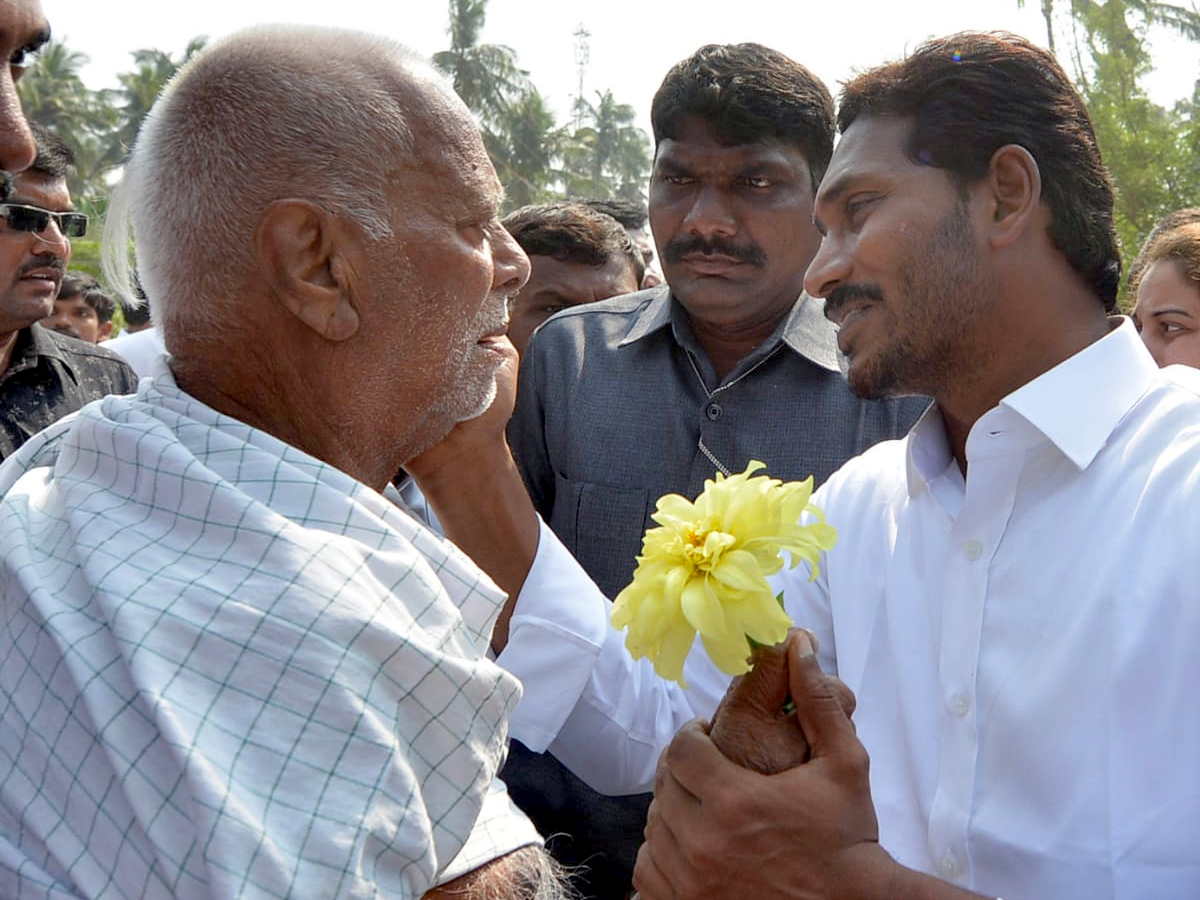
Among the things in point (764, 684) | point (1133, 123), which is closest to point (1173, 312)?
point (764, 684)

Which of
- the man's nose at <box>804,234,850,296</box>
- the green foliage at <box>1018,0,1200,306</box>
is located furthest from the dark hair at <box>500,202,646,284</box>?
the green foliage at <box>1018,0,1200,306</box>

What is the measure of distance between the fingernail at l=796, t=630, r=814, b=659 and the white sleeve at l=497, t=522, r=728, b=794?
0.78m

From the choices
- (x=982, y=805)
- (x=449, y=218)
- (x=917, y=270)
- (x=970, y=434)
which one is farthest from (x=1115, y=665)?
(x=449, y=218)

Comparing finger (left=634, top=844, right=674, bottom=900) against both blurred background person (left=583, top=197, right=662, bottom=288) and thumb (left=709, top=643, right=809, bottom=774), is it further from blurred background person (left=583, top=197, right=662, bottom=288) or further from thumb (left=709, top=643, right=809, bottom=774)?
blurred background person (left=583, top=197, right=662, bottom=288)

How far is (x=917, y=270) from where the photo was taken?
103 inches

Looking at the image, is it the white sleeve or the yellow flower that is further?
the white sleeve

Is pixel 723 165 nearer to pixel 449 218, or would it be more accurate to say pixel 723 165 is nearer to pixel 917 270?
pixel 917 270

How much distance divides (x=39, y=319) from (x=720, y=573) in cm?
406

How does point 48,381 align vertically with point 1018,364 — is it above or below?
below

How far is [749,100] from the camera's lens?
3.49 m

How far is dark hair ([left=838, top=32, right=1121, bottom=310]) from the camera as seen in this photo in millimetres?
2664

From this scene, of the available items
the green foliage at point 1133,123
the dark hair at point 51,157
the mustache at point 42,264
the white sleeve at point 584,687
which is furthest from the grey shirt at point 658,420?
the green foliage at point 1133,123

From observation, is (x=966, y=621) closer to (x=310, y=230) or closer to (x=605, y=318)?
(x=310, y=230)

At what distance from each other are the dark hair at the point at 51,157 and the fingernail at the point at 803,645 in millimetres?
4506
